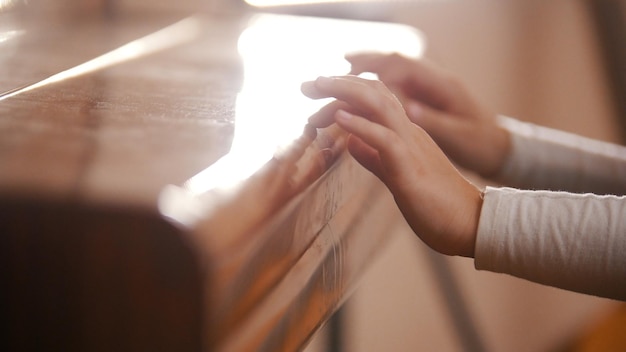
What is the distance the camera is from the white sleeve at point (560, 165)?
71 cm

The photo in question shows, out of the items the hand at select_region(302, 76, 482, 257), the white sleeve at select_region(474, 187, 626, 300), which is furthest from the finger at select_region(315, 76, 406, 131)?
the white sleeve at select_region(474, 187, 626, 300)

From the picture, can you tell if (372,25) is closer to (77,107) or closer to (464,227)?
(464,227)

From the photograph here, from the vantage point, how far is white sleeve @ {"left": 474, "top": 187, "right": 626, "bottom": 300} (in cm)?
47

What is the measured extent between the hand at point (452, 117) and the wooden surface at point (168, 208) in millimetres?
215

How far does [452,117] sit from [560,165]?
125mm

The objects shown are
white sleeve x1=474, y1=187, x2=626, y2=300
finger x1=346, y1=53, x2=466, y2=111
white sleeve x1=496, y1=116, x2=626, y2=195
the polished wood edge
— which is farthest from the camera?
white sleeve x1=496, y1=116, x2=626, y2=195

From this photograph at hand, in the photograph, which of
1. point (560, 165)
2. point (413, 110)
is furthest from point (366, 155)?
point (560, 165)

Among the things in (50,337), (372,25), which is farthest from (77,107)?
(372,25)

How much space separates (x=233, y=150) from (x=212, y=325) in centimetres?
8

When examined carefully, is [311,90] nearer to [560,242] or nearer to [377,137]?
[377,137]

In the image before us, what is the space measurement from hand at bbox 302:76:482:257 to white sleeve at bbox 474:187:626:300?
0.05 ft

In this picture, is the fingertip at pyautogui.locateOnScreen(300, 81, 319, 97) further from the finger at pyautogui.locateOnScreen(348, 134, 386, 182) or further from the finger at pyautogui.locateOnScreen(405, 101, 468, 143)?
the finger at pyautogui.locateOnScreen(405, 101, 468, 143)

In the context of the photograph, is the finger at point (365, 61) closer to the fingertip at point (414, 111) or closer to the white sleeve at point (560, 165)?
the fingertip at point (414, 111)

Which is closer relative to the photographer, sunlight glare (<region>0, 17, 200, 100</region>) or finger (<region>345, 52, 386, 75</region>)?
sunlight glare (<region>0, 17, 200, 100</region>)
